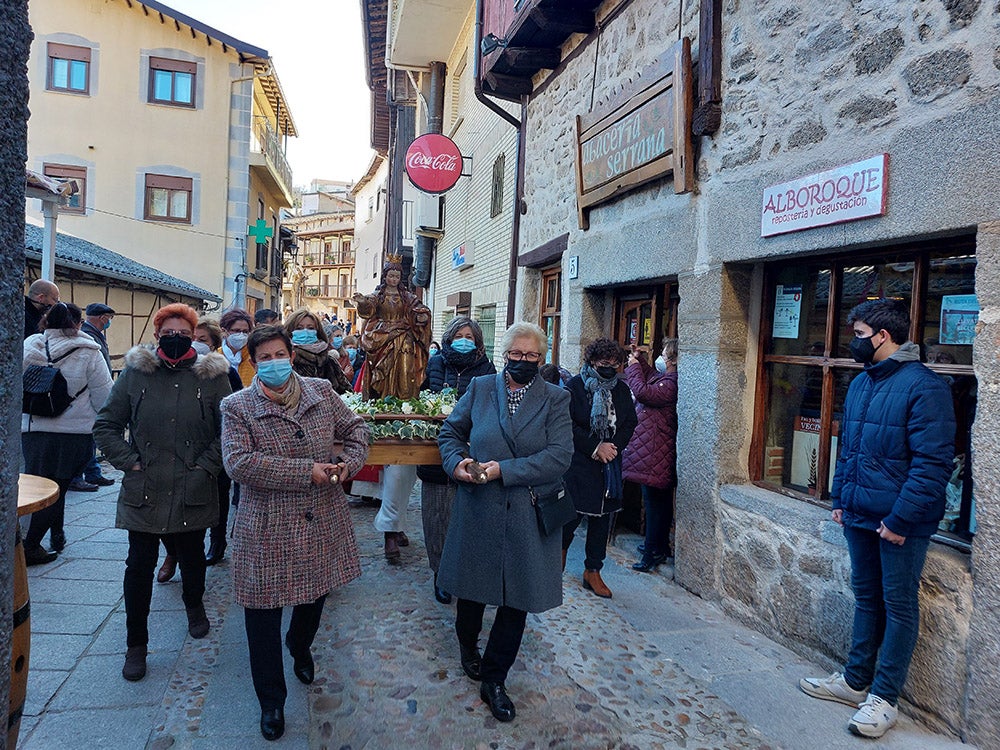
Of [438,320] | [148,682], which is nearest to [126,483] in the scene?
[148,682]

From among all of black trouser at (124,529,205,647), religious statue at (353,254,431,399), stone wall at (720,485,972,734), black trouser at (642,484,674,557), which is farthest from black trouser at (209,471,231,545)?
stone wall at (720,485,972,734)

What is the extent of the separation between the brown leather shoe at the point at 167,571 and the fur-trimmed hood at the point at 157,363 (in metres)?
1.58

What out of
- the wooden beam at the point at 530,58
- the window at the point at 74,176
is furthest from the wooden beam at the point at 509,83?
the window at the point at 74,176

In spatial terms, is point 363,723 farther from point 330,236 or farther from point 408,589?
point 330,236

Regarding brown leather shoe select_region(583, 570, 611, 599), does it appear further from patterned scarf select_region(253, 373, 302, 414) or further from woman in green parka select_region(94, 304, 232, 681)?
patterned scarf select_region(253, 373, 302, 414)

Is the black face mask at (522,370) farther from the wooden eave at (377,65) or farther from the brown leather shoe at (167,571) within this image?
the wooden eave at (377,65)

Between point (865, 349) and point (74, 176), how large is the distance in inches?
813

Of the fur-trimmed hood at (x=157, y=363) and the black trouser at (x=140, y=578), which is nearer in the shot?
the black trouser at (x=140, y=578)

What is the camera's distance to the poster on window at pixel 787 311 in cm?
426

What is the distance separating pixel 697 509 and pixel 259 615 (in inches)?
111

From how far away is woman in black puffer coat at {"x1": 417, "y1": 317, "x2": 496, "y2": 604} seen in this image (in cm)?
446

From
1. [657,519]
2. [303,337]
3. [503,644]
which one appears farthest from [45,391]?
[657,519]

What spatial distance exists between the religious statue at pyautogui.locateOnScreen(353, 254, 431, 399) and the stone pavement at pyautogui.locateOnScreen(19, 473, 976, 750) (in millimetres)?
1315

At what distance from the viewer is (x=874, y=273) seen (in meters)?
3.74
